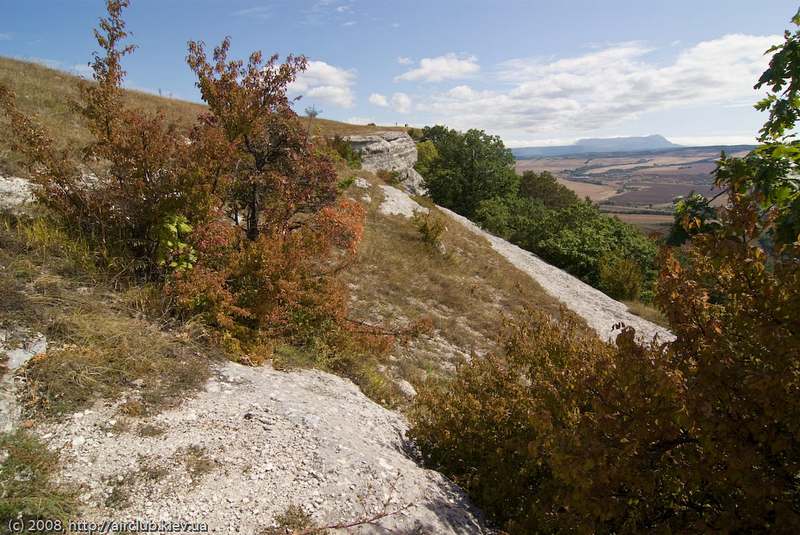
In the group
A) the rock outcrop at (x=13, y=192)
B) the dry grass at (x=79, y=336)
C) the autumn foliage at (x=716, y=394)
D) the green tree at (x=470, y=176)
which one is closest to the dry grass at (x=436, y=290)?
the autumn foliage at (x=716, y=394)

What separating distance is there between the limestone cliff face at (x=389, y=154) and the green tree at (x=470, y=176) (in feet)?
6.23

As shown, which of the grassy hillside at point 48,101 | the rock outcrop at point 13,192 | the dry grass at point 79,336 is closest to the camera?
the dry grass at point 79,336

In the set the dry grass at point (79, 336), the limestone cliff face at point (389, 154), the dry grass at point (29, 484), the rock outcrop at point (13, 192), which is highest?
the limestone cliff face at point (389, 154)

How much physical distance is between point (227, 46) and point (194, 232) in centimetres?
313

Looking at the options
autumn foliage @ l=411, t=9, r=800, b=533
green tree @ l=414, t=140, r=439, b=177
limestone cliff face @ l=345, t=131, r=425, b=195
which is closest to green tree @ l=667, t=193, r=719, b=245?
autumn foliage @ l=411, t=9, r=800, b=533

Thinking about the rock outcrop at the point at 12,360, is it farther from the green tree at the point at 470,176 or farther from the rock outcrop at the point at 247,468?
the green tree at the point at 470,176

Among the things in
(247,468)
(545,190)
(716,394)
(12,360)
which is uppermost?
(545,190)

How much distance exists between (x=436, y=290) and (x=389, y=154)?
889 inches

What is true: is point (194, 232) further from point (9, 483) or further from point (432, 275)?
point (432, 275)

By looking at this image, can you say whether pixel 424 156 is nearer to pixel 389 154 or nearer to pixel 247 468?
pixel 389 154

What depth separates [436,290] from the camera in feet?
40.8

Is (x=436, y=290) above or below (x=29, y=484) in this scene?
below

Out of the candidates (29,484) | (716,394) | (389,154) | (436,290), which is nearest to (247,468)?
(29,484)

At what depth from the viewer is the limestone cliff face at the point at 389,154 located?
31.7 m
